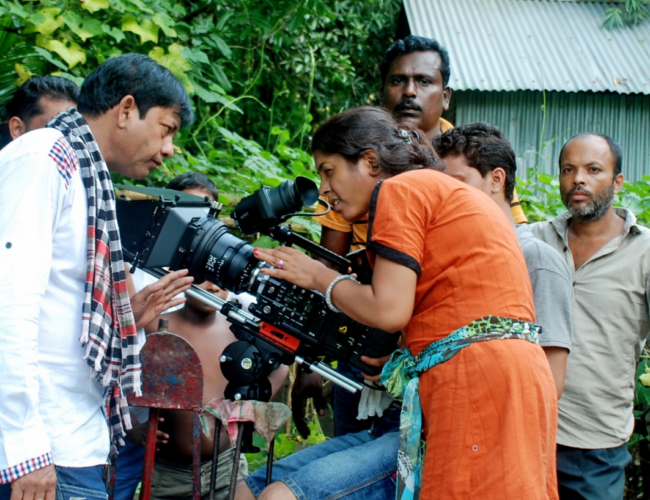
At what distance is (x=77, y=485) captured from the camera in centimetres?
167

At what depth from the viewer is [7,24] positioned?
3.62 meters

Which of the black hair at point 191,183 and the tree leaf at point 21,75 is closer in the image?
the black hair at point 191,183

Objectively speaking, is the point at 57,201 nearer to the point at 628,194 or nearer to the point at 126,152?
the point at 126,152

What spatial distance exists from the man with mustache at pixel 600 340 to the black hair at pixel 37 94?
2201 mm

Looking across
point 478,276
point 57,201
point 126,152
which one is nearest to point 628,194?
point 478,276

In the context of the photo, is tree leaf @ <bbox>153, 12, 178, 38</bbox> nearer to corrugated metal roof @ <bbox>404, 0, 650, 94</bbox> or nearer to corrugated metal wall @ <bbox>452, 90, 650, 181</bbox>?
corrugated metal roof @ <bbox>404, 0, 650, 94</bbox>

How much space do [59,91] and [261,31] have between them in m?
2.52

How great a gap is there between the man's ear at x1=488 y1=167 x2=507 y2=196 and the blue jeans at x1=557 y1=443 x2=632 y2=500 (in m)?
1.05

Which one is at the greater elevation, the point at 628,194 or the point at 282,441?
the point at 628,194

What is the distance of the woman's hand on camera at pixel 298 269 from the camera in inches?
74.2

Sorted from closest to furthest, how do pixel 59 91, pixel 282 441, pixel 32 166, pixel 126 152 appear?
pixel 32 166, pixel 126 152, pixel 59 91, pixel 282 441

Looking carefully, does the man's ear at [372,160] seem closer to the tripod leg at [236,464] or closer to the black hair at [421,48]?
the tripod leg at [236,464]

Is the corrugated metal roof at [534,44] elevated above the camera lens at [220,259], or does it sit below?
above

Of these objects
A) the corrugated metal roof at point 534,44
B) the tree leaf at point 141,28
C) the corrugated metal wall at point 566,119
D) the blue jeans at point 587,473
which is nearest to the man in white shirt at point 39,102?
the tree leaf at point 141,28
